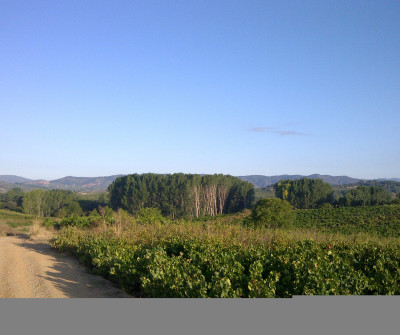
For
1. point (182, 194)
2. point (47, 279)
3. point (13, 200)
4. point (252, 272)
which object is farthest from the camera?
point (182, 194)

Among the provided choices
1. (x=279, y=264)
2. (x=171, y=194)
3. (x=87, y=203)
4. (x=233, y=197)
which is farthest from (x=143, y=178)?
(x=279, y=264)

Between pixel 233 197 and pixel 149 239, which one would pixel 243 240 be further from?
pixel 233 197

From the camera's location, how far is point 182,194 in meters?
63.9

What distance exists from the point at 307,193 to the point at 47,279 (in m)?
68.0

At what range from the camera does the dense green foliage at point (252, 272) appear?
185 inches

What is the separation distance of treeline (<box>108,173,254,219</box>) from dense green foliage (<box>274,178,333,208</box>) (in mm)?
9198

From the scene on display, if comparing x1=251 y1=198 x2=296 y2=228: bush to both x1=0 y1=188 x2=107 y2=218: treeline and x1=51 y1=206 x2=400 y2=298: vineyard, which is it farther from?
x1=0 y1=188 x2=107 y2=218: treeline

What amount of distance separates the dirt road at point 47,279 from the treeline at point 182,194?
51668mm

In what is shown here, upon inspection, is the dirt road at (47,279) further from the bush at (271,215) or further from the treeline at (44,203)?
the treeline at (44,203)

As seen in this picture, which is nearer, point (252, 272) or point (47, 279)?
point (252, 272)

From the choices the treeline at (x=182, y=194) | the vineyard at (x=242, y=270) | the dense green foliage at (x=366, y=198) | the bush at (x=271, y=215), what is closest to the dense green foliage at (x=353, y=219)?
the bush at (x=271, y=215)

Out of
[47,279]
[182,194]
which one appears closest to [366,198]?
[182,194]

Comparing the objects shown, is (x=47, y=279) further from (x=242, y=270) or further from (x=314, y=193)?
(x=314, y=193)

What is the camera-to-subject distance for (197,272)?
517cm
